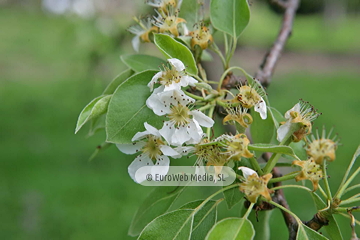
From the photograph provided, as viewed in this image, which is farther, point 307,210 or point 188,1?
point 307,210

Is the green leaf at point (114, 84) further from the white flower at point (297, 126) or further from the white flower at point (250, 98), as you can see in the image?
the white flower at point (297, 126)

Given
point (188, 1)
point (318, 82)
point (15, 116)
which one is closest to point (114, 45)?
point (188, 1)

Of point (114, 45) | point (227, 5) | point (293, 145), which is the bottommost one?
point (293, 145)

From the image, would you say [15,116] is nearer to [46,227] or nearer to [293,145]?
[46,227]

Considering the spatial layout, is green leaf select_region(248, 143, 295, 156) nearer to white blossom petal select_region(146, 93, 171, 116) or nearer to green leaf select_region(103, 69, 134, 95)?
white blossom petal select_region(146, 93, 171, 116)

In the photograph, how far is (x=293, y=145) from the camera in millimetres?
1166

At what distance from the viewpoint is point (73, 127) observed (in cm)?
566

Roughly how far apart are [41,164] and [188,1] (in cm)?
368

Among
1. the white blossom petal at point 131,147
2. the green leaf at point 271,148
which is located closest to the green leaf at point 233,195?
the green leaf at point 271,148

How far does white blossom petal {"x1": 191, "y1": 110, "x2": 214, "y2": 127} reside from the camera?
38.6 inches

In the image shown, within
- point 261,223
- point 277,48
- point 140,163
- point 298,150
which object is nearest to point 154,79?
point 140,163

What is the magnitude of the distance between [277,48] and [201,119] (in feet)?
2.98

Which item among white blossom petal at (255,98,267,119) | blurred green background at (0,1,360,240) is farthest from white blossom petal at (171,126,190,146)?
blurred green background at (0,1,360,240)

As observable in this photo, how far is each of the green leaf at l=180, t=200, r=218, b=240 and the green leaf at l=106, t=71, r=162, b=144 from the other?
0.26 m
